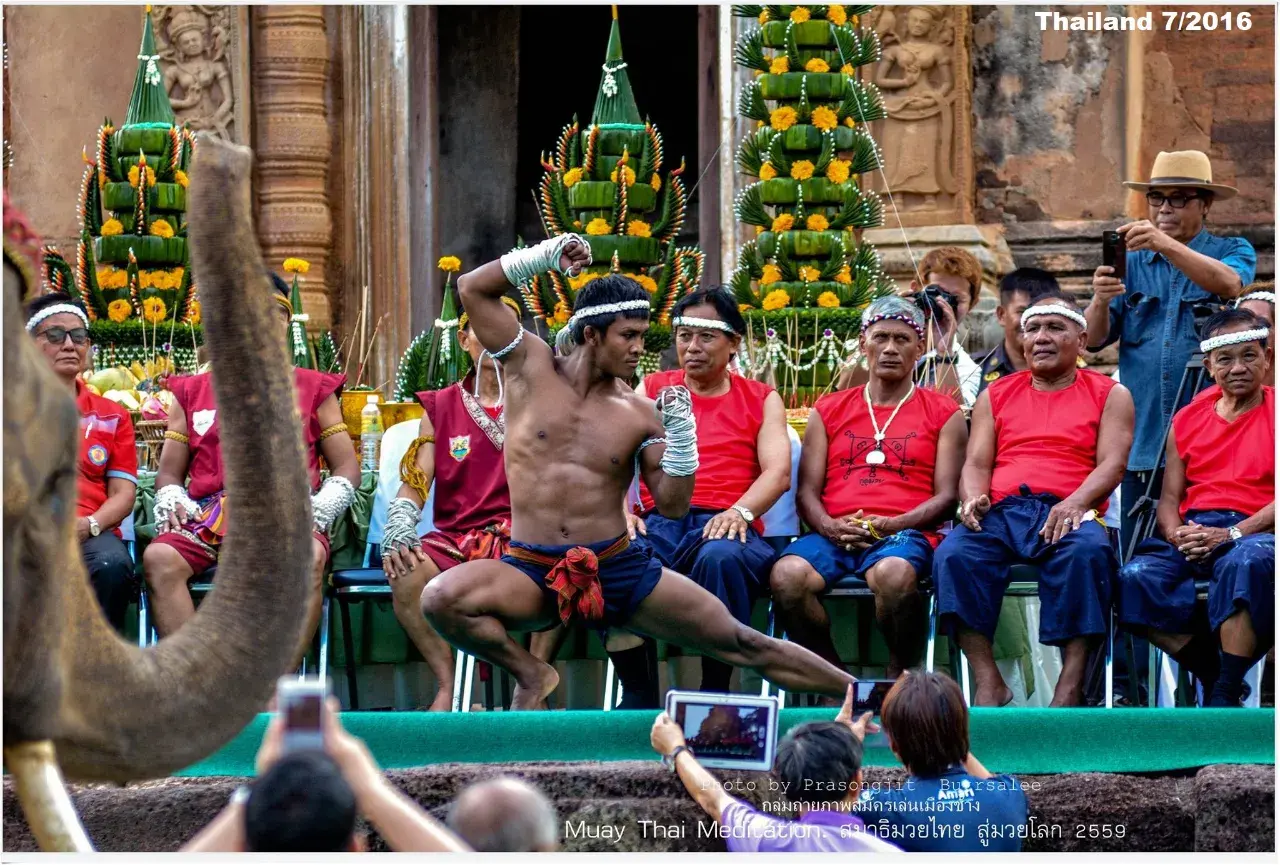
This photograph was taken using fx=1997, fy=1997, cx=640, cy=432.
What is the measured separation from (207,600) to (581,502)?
3289 millimetres

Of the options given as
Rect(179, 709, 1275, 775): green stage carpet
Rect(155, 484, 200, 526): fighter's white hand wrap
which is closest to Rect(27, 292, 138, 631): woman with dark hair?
Rect(155, 484, 200, 526): fighter's white hand wrap

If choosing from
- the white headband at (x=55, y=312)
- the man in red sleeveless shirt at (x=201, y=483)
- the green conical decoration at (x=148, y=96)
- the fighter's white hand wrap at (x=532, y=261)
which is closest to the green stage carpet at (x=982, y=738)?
the man in red sleeveless shirt at (x=201, y=483)

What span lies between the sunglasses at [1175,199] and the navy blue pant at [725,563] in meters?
2.18

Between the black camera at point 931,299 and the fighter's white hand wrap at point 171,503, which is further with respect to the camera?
the black camera at point 931,299

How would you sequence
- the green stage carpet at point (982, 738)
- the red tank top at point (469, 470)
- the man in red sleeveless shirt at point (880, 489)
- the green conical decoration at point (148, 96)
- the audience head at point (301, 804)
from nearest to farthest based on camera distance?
the audience head at point (301, 804), the green stage carpet at point (982, 738), the man in red sleeveless shirt at point (880, 489), the red tank top at point (469, 470), the green conical decoration at point (148, 96)

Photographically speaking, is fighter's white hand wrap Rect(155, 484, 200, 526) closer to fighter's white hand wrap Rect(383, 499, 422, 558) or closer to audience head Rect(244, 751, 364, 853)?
fighter's white hand wrap Rect(383, 499, 422, 558)

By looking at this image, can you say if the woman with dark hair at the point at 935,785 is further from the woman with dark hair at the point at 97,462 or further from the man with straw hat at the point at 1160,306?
the woman with dark hair at the point at 97,462

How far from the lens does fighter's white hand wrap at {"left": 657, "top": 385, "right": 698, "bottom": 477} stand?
668 cm

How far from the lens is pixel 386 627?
26.9 feet

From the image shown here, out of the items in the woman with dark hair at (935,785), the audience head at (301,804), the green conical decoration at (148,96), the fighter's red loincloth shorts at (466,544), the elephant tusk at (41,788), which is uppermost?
the green conical decoration at (148,96)

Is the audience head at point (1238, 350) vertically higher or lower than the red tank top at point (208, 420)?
higher

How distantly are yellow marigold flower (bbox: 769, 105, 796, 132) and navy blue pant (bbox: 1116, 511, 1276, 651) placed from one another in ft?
9.21

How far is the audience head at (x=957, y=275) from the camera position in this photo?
360 inches

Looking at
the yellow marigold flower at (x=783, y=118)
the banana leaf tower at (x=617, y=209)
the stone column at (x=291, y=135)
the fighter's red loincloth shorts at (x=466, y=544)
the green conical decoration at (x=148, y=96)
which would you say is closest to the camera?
the fighter's red loincloth shorts at (x=466, y=544)
